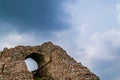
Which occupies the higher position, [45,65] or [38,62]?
[38,62]

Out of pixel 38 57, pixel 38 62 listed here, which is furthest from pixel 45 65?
pixel 38 62

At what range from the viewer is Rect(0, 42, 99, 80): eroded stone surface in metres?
32.6

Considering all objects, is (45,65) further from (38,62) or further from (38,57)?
(38,62)

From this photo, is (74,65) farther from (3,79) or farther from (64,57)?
(3,79)

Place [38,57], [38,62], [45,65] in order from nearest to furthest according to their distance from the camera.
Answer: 1. [45,65]
2. [38,57]
3. [38,62]

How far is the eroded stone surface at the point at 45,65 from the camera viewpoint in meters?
32.6

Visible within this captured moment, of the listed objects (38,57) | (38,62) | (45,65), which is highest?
(38,57)

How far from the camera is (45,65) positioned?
3678 cm

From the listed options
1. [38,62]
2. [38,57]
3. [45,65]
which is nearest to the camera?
[45,65]

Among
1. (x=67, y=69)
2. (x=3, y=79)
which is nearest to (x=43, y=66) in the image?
(x=67, y=69)

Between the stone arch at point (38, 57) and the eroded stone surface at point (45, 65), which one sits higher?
the stone arch at point (38, 57)

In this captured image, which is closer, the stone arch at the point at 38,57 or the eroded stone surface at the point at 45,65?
the eroded stone surface at the point at 45,65

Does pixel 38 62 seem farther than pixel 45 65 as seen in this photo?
Yes

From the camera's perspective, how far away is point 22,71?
3269 cm
